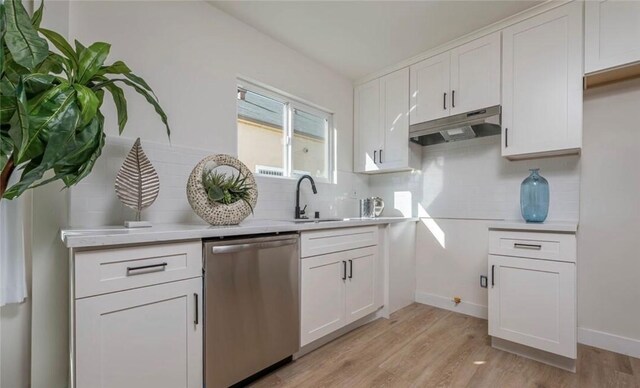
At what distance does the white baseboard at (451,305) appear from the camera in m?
2.61

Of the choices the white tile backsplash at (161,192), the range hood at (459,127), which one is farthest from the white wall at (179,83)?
the range hood at (459,127)

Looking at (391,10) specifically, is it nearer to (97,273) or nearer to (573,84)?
(573,84)

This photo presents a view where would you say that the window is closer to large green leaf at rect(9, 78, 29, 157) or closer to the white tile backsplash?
the white tile backsplash

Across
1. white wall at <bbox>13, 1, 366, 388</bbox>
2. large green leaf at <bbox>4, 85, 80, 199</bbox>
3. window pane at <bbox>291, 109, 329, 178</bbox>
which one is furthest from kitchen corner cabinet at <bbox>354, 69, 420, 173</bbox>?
large green leaf at <bbox>4, 85, 80, 199</bbox>

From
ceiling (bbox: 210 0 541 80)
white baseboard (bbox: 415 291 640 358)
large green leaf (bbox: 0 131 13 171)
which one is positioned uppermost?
ceiling (bbox: 210 0 541 80)

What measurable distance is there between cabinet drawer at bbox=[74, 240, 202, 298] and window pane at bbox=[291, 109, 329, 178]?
1.51 m

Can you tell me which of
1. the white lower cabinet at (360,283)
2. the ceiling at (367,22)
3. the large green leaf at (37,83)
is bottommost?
the white lower cabinet at (360,283)

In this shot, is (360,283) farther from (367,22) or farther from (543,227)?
(367,22)

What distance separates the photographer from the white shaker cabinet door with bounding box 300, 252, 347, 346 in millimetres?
1873

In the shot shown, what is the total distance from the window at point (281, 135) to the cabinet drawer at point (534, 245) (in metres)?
1.67

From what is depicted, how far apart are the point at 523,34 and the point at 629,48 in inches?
24.7

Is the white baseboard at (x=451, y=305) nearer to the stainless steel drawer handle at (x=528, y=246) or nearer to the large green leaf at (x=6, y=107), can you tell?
the stainless steel drawer handle at (x=528, y=246)

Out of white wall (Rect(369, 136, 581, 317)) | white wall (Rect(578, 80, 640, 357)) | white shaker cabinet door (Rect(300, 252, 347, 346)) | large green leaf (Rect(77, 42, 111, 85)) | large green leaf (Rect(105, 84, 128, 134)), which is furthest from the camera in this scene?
white wall (Rect(369, 136, 581, 317))

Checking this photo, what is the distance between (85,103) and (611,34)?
9.27 feet
